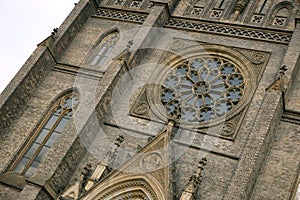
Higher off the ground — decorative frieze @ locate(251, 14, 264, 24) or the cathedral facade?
decorative frieze @ locate(251, 14, 264, 24)

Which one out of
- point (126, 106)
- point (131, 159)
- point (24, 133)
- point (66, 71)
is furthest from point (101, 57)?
point (131, 159)

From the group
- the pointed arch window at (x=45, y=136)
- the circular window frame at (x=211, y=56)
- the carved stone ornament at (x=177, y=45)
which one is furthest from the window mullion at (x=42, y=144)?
the carved stone ornament at (x=177, y=45)

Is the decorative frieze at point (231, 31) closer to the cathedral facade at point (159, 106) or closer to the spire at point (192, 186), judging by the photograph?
the cathedral facade at point (159, 106)

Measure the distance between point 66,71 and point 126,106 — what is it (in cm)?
375

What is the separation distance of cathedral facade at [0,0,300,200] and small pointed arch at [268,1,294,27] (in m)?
0.04

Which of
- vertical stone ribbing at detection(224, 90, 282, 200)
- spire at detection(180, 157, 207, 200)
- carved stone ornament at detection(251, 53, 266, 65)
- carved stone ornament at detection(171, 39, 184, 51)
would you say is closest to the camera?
vertical stone ribbing at detection(224, 90, 282, 200)

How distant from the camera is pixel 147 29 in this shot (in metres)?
19.9

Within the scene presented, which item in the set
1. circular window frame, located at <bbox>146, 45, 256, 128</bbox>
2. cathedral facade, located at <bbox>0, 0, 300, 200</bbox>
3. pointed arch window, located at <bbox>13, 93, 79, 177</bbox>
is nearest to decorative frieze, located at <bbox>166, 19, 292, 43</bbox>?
cathedral facade, located at <bbox>0, 0, 300, 200</bbox>

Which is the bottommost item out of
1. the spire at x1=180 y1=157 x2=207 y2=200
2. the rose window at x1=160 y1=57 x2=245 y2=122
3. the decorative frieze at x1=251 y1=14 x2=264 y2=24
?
the spire at x1=180 y1=157 x2=207 y2=200

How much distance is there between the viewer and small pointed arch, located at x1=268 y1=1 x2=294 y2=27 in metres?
19.8

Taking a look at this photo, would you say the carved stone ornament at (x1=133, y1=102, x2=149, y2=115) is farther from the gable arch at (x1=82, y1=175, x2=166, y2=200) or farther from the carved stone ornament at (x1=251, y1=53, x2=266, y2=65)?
the carved stone ornament at (x1=251, y1=53, x2=266, y2=65)

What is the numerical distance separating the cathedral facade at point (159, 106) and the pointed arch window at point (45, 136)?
0.15ft

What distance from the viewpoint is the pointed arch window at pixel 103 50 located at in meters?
20.8

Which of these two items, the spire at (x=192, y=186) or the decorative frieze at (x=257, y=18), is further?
the decorative frieze at (x=257, y=18)
